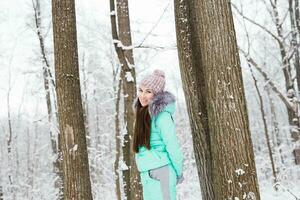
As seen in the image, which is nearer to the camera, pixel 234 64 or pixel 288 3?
pixel 234 64

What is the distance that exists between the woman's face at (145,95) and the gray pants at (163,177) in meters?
0.65

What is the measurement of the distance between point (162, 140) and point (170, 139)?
13cm

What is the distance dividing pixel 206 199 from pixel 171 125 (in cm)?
105

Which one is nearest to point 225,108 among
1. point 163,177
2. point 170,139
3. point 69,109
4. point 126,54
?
point 170,139

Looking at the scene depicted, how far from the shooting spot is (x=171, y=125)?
360 cm

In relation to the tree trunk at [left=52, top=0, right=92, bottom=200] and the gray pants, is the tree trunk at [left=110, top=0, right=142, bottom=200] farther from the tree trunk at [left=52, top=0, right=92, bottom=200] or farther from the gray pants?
the gray pants

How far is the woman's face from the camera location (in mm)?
3811

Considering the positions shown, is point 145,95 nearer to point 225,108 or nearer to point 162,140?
point 162,140

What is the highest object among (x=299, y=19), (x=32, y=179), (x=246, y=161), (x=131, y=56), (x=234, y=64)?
(x=299, y=19)

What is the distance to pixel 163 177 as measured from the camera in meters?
3.62

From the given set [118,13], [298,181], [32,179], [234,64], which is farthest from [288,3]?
[32,179]

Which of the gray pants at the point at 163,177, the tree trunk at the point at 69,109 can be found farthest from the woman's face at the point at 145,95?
the tree trunk at the point at 69,109

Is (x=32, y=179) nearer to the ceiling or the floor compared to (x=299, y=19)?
nearer to the floor

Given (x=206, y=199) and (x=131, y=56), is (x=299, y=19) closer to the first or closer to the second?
(x=131, y=56)
